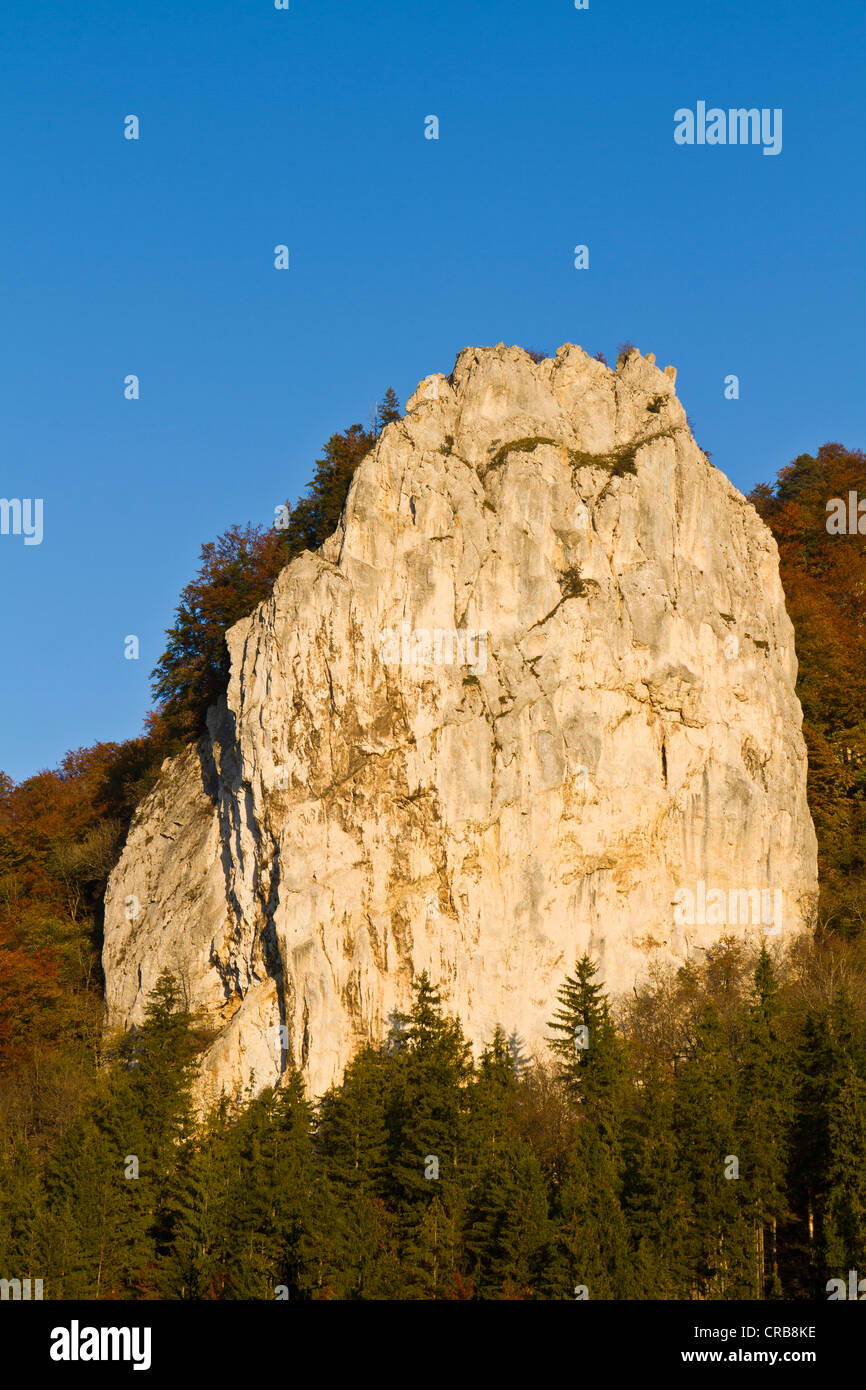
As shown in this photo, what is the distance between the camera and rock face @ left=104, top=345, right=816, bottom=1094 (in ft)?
141

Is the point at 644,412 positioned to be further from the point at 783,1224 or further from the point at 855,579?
the point at 783,1224

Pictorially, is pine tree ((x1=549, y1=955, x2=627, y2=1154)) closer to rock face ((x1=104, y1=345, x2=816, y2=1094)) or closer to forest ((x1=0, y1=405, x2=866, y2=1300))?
forest ((x1=0, y1=405, x2=866, y2=1300))

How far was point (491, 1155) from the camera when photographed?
35.4 metres

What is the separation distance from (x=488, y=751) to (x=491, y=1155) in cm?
1175

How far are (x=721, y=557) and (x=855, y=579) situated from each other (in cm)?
1461

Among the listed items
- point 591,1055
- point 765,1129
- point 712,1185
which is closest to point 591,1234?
point 712,1185

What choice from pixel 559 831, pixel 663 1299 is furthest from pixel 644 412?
pixel 663 1299

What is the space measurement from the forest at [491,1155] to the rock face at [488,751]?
1472mm

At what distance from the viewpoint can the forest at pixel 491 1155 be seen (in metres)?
33.1

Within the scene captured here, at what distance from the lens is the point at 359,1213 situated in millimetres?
34281

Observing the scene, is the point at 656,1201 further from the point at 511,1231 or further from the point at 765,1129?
the point at 765,1129

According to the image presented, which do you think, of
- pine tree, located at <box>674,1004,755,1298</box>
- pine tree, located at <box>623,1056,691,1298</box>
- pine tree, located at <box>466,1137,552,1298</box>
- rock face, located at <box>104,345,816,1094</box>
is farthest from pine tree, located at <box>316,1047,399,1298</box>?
pine tree, located at <box>674,1004,755,1298</box>

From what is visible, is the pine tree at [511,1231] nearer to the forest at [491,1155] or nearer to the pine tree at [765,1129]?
the forest at [491,1155]

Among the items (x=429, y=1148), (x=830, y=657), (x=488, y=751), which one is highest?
(x=830, y=657)
